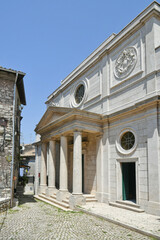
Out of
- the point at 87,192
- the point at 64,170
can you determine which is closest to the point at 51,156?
the point at 64,170

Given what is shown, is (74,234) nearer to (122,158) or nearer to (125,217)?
(125,217)

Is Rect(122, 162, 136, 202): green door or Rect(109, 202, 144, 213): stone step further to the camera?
Rect(122, 162, 136, 202): green door

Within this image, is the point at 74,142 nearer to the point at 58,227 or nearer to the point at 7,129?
the point at 7,129

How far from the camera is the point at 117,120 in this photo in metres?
12.4

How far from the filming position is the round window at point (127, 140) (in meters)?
11.5

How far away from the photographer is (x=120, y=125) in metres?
12.2

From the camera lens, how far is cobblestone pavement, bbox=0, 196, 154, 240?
7.06 m

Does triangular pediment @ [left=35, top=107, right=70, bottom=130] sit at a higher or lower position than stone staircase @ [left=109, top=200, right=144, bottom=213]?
higher

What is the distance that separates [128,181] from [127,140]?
2392 millimetres

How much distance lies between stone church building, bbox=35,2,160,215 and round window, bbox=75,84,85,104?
1.14 meters

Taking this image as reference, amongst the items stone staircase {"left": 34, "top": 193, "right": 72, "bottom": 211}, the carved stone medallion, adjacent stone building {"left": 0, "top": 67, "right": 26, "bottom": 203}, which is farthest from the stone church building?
adjacent stone building {"left": 0, "top": 67, "right": 26, "bottom": 203}

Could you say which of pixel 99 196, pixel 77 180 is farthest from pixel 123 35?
pixel 99 196

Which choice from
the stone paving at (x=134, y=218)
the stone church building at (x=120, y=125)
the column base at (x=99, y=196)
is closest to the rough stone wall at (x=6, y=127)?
the stone church building at (x=120, y=125)

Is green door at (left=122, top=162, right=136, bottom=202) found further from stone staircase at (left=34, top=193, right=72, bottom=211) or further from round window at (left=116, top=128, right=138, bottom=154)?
stone staircase at (left=34, top=193, right=72, bottom=211)
